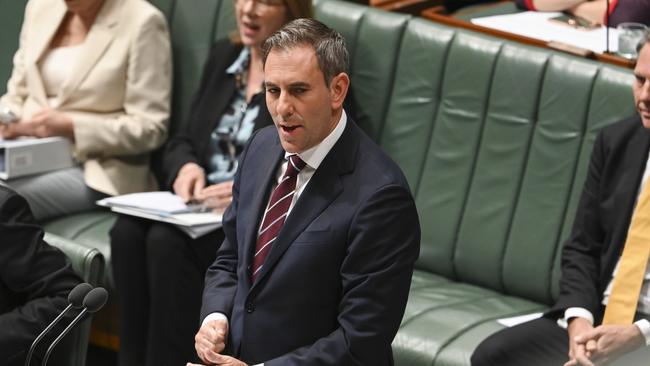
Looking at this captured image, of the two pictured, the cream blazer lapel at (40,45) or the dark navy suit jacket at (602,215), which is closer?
the dark navy suit jacket at (602,215)

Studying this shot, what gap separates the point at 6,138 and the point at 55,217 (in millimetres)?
313

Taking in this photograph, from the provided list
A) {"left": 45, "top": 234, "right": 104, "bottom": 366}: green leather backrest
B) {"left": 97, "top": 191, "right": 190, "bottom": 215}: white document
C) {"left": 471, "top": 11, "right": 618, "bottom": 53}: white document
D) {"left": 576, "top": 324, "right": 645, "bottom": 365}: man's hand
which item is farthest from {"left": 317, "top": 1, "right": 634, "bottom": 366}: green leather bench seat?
{"left": 45, "top": 234, "right": 104, "bottom": 366}: green leather backrest

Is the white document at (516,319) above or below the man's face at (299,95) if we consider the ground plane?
below

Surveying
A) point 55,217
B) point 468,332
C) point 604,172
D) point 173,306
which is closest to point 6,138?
point 55,217

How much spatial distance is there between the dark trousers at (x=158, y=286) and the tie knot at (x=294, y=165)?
4.12 ft

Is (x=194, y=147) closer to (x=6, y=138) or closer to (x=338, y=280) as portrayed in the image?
(x=6, y=138)

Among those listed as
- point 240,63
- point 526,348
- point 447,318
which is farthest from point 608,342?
point 240,63

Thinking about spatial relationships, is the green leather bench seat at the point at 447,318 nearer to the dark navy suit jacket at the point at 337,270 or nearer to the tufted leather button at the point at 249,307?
the dark navy suit jacket at the point at 337,270

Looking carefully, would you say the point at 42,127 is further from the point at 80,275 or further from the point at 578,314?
the point at 578,314

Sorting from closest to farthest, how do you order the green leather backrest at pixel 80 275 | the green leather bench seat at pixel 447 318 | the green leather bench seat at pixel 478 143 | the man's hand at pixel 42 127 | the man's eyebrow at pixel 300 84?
the man's eyebrow at pixel 300 84
the green leather backrest at pixel 80 275
the green leather bench seat at pixel 447 318
the green leather bench seat at pixel 478 143
the man's hand at pixel 42 127

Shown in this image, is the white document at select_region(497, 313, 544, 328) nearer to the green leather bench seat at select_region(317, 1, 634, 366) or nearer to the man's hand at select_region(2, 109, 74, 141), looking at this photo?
the green leather bench seat at select_region(317, 1, 634, 366)

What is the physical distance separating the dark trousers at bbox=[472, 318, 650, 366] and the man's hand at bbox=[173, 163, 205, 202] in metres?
1.15

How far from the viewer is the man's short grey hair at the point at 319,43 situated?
103 inches

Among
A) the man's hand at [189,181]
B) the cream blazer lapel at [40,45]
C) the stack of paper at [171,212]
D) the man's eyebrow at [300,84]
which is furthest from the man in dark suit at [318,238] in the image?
the cream blazer lapel at [40,45]
